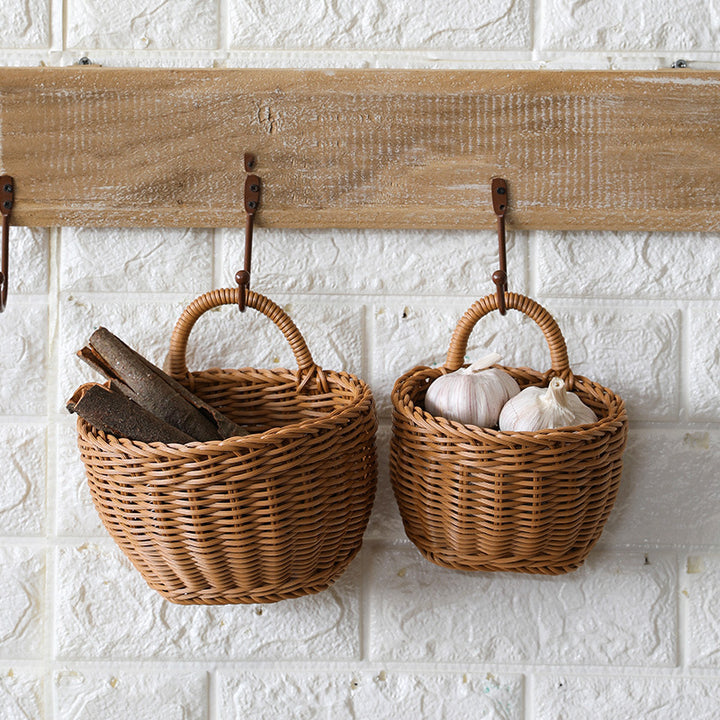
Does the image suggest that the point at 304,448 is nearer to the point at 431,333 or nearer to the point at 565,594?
the point at 431,333

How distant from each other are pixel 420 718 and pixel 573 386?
0.40 metres

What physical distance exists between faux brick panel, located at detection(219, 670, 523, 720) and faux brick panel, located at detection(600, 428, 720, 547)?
0.21 metres

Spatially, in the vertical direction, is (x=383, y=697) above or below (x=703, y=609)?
below

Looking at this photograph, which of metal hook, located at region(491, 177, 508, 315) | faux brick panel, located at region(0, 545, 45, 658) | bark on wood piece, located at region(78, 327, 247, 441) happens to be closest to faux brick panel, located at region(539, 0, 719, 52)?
metal hook, located at region(491, 177, 508, 315)

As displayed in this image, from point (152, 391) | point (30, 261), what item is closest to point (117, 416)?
point (152, 391)

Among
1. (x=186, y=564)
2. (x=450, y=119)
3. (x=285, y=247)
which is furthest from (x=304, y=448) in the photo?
(x=450, y=119)

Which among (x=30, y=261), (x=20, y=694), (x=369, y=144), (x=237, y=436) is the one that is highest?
(x=369, y=144)

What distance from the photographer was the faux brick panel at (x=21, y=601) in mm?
809

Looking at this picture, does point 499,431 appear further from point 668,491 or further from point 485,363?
point 668,491

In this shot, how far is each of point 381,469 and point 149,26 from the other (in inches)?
21.3

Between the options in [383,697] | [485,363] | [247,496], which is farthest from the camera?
[383,697]

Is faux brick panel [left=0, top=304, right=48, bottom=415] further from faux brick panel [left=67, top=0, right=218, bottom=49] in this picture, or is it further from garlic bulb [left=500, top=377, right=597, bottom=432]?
garlic bulb [left=500, top=377, right=597, bottom=432]

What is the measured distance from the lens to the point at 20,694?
81 cm

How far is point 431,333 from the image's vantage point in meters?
0.80
